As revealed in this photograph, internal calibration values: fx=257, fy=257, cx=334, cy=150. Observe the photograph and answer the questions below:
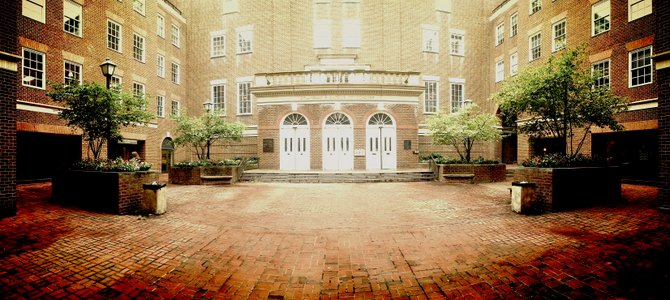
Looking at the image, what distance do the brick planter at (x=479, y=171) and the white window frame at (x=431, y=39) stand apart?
12.0m

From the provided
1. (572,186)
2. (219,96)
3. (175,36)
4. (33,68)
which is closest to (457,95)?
(572,186)

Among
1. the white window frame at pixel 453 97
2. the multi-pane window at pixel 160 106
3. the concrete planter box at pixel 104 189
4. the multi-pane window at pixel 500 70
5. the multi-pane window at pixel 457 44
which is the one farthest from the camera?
the multi-pane window at pixel 457 44

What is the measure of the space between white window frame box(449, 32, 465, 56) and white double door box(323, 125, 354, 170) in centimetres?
1268

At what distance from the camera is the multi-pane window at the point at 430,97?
21470 mm

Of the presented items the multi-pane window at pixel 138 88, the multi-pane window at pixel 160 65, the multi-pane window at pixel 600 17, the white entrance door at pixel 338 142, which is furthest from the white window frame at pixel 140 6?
the multi-pane window at pixel 600 17

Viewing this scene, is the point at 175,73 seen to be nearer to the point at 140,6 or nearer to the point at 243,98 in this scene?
the point at 140,6

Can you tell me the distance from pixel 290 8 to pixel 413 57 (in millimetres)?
10975

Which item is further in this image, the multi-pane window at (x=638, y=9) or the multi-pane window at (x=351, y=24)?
the multi-pane window at (x=351, y=24)

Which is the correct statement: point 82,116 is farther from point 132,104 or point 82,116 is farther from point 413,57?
point 413,57

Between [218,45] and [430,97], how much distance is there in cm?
1885

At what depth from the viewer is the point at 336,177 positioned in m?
14.5

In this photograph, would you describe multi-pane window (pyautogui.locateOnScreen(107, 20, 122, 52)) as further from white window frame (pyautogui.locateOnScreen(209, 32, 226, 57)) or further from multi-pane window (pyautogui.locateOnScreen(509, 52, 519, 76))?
multi-pane window (pyautogui.locateOnScreen(509, 52, 519, 76))

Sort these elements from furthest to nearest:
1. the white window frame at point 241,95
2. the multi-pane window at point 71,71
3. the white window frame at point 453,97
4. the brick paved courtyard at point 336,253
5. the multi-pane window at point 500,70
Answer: the white window frame at point 453,97 → the multi-pane window at point 500,70 → the white window frame at point 241,95 → the multi-pane window at point 71,71 → the brick paved courtyard at point 336,253

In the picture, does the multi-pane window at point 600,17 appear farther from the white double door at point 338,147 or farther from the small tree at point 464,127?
the white double door at point 338,147
